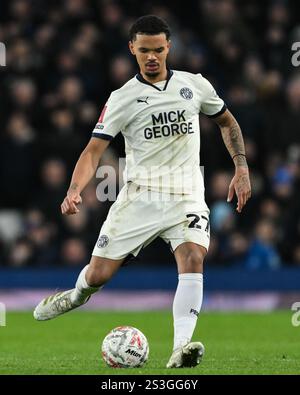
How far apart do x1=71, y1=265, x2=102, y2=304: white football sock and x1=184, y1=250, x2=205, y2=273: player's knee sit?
862 mm

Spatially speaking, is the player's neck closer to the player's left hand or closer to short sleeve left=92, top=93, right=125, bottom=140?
short sleeve left=92, top=93, right=125, bottom=140

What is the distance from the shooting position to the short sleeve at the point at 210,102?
925cm

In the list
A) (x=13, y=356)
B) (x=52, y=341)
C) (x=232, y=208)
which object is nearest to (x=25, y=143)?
(x=232, y=208)

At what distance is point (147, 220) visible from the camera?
29.7ft

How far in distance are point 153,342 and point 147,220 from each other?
304 cm

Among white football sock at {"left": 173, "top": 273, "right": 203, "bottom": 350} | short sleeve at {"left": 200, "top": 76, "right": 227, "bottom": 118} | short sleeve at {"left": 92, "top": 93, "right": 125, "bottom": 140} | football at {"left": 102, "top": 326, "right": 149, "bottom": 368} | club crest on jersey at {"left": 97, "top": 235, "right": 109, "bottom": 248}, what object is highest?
short sleeve at {"left": 200, "top": 76, "right": 227, "bottom": 118}

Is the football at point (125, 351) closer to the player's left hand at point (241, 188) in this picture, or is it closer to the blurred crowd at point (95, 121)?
the player's left hand at point (241, 188)

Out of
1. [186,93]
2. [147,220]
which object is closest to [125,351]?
[147,220]

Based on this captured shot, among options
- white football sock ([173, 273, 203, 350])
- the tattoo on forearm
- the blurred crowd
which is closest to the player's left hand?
the tattoo on forearm

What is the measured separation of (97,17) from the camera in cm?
1856

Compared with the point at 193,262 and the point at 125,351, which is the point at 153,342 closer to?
the point at 125,351

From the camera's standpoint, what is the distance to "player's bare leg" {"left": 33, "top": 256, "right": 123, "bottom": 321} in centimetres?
911

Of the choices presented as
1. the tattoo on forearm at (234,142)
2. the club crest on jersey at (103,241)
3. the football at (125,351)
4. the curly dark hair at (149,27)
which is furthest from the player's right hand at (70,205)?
the tattoo on forearm at (234,142)

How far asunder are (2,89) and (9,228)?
189cm
